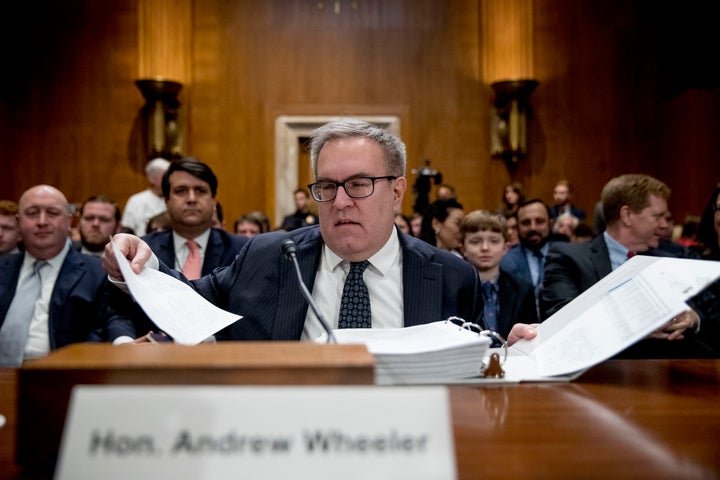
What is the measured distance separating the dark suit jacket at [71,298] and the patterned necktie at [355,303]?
175 centimetres

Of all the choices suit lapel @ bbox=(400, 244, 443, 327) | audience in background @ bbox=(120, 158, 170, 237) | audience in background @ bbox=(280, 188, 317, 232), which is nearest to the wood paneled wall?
audience in background @ bbox=(280, 188, 317, 232)

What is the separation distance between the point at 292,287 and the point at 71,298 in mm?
1852

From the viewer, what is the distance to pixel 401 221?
6.29m

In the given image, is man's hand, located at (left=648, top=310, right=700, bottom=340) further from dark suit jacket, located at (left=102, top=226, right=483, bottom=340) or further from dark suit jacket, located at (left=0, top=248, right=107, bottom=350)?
dark suit jacket, located at (left=0, top=248, right=107, bottom=350)

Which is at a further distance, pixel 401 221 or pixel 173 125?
pixel 173 125

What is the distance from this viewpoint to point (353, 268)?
2.13 metres

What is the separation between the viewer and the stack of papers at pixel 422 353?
126 centimetres

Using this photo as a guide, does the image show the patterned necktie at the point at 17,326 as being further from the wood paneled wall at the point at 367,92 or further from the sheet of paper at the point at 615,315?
the wood paneled wall at the point at 367,92

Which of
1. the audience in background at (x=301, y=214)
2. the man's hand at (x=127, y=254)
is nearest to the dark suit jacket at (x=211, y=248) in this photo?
the man's hand at (x=127, y=254)

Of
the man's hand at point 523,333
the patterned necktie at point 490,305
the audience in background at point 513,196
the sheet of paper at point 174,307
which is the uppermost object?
the audience in background at point 513,196

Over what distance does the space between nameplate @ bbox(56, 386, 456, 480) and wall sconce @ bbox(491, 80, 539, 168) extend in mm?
8123

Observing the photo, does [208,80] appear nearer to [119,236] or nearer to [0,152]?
[0,152]

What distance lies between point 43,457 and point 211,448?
0.91 ft

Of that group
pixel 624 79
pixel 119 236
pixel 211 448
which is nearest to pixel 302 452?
pixel 211 448
